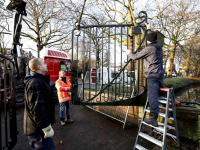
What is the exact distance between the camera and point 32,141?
170 centimetres

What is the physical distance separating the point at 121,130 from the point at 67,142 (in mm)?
1571

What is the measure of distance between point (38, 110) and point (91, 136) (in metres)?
2.05

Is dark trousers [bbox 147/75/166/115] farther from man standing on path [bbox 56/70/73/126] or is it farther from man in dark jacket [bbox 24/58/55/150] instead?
man standing on path [bbox 56/70/73/126]

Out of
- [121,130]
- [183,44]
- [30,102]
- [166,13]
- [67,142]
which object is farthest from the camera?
[183,44]

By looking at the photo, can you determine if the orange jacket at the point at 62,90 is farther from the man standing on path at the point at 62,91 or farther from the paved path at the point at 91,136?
the paved path at the point at 91,136

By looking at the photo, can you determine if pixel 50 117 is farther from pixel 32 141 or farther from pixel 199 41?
pixel 199 41

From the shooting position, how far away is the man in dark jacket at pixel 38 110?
1.62 metres

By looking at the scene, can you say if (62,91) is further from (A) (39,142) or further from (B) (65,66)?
(B) (65,66)

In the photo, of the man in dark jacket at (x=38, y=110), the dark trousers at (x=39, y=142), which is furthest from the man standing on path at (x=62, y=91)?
the dark trousers at (x=39, y=142)

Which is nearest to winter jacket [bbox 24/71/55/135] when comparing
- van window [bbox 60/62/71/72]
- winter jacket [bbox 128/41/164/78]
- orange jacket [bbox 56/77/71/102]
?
winter jacket [bbox 128/41/164/78]

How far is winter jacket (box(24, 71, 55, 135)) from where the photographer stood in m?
1.61

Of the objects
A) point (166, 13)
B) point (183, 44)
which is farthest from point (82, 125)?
point (183, 44)

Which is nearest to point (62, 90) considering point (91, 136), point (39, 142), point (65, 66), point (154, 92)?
point (91, 136)

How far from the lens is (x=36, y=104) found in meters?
1.62
